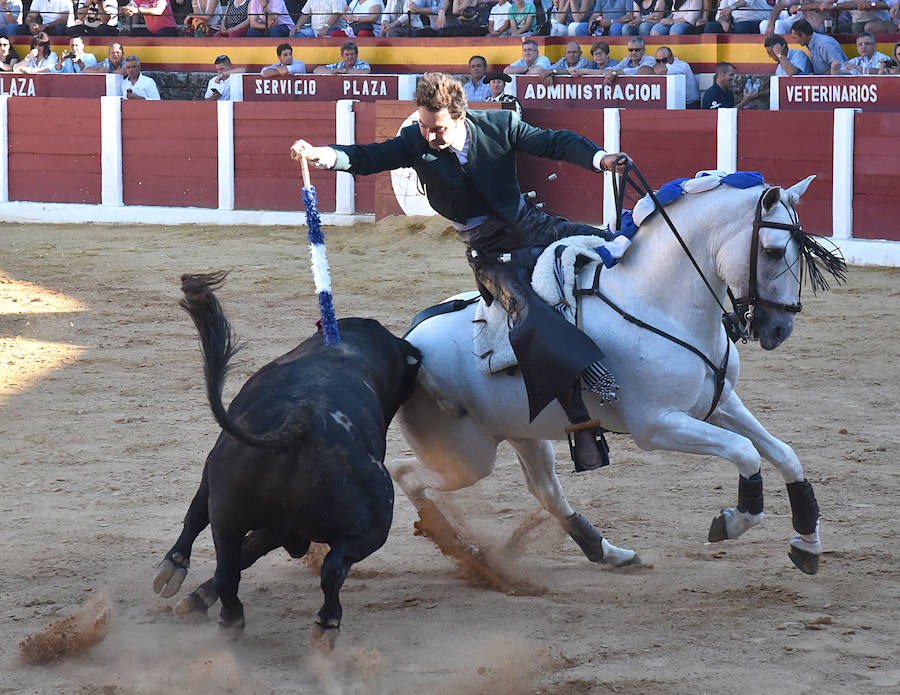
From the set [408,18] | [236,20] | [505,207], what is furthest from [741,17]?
[505,207]

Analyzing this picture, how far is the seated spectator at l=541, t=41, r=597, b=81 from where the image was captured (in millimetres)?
11752

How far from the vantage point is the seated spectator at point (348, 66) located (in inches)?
519

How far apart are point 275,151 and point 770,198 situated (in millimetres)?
9823

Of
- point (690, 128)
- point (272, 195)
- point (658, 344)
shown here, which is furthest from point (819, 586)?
point (272, 195)

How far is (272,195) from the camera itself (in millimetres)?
12805

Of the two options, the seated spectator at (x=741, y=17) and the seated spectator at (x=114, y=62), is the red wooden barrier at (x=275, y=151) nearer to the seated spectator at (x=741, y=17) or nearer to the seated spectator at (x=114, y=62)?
the seated spectator at (x=114, y=62)

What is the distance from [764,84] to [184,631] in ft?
28.6

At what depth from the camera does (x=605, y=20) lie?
1245cm

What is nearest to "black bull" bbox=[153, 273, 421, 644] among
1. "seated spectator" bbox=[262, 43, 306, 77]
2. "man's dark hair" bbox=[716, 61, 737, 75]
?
"man's dark hair" bbox=[716, 61, 737, 75]

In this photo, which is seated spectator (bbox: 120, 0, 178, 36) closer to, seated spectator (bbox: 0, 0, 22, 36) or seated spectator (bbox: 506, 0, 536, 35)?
seated spectator (bbox: 0, 0, 22, 36)

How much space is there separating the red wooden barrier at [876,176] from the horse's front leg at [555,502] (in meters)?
6.33

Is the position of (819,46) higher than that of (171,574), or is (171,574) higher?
(819,46)

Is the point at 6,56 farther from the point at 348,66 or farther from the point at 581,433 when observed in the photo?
the point at 581,433

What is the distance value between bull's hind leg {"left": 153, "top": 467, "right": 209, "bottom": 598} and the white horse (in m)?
0.75
